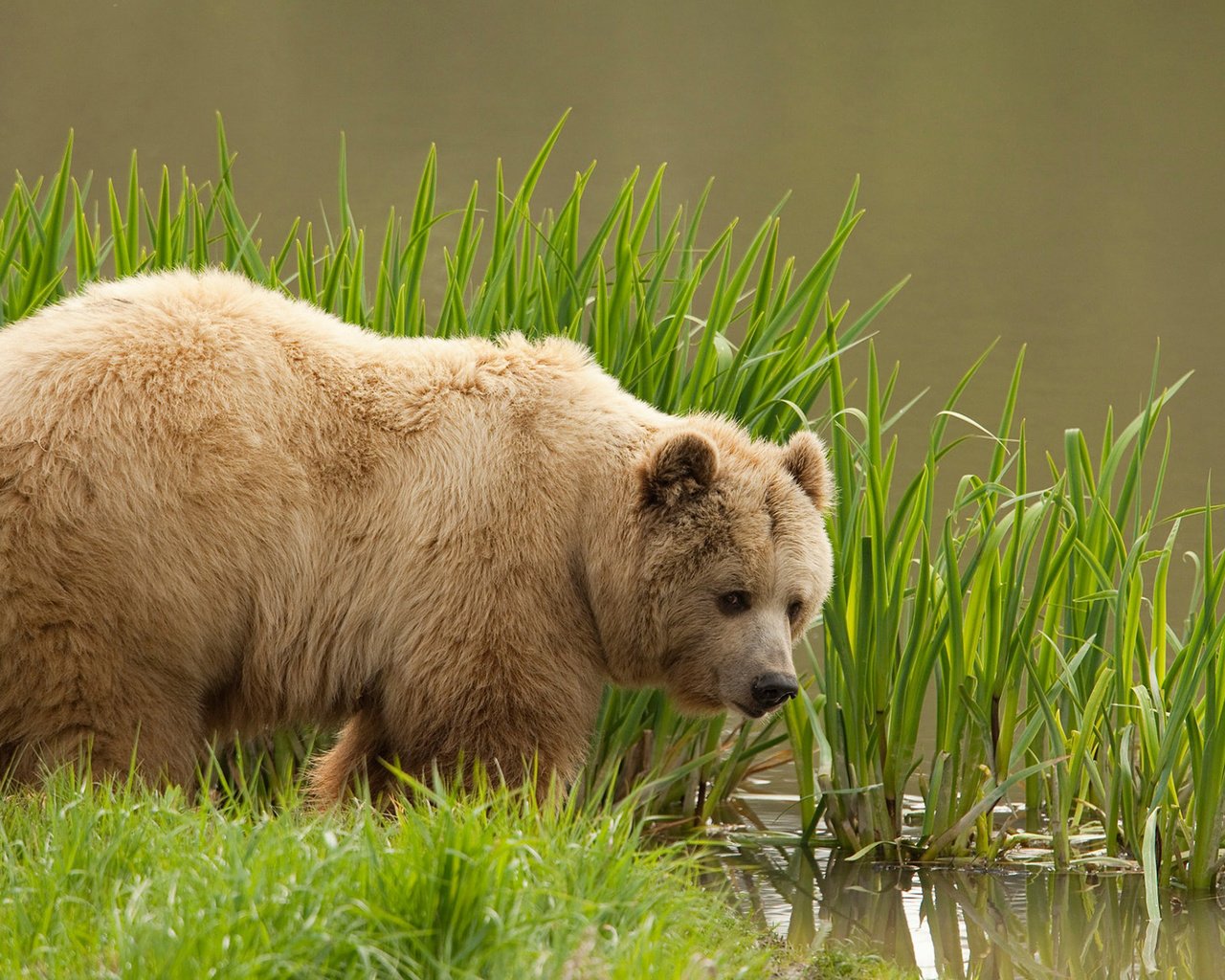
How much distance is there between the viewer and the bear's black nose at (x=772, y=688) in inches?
170

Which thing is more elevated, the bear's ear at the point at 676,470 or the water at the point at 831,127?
the water at the point at 831,127

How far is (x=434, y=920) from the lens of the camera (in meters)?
2.85

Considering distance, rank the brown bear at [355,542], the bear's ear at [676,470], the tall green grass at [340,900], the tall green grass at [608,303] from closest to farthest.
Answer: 1. the tall green grass at [340,900]
2. the brown bear at [355,542]
3. the bear's ear at [676,470]
4. the tall green grass at [608,303]

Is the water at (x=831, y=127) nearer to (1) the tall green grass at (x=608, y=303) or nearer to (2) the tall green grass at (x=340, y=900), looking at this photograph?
(1) the tall green grass at (x=608, y=303)

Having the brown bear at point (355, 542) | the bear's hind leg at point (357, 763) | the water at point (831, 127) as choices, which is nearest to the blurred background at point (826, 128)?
the water at point (831, 127)

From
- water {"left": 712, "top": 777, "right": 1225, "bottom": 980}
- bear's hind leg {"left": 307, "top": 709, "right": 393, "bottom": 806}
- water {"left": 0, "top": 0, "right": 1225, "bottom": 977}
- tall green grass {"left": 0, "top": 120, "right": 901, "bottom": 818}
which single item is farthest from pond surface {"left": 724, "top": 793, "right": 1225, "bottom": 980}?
bear's hind leg {"left": 307, "top": 709, "right": 393, "bottom": 806}

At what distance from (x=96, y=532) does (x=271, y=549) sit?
0.43 metres

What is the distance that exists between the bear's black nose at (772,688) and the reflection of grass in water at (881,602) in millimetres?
868

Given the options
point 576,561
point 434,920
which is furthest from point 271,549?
point 434,920

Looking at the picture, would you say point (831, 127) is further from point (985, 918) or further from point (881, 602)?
point (985, 918)

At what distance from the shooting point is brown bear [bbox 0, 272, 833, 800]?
3854mm

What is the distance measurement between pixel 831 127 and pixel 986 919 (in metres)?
17.1

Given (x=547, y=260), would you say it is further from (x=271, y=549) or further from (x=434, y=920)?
(x=434, y=920)

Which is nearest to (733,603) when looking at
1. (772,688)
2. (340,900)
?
(772,688)
